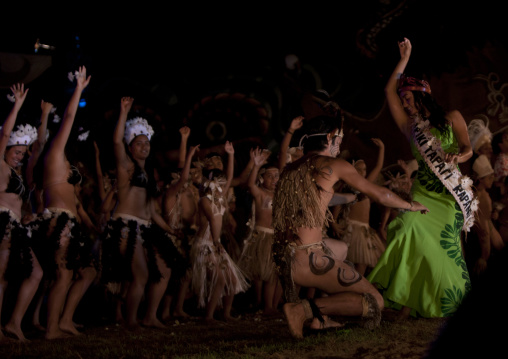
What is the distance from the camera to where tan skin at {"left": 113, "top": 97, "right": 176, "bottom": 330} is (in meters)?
5.56

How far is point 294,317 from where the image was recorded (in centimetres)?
396

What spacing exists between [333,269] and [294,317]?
1.42 feet

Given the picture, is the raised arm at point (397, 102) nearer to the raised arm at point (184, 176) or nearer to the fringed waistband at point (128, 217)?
the raised arm at point (184, 176)

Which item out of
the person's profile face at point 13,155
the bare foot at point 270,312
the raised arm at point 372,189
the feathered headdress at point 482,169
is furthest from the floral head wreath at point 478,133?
the person's profile face at point 13,155

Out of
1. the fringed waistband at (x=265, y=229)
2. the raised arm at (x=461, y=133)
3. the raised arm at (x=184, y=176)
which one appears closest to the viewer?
the raised arm at (x=461, y=133)

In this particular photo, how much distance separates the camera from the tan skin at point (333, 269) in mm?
3979

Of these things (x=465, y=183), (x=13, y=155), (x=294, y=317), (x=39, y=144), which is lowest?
(x=294, y=317)

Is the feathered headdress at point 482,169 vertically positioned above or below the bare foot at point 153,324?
above

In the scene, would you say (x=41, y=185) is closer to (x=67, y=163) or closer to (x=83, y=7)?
(x=67, y=163)

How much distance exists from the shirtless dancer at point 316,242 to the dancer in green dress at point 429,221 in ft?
2.36

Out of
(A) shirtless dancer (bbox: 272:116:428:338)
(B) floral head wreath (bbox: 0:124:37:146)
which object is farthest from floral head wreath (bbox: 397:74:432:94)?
(B) floral head wreath (bbox: 0:124:37:146)

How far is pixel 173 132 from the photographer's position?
33.0ft

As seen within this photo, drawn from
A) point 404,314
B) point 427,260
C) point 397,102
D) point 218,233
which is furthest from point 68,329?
point 397,102

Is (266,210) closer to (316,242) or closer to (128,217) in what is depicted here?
(128,217)
